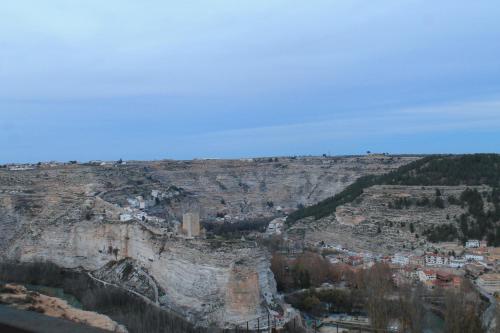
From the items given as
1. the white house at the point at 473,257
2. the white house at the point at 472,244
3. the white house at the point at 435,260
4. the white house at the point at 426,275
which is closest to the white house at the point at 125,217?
the white house at the point at 426,275

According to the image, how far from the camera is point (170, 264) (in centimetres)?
2553

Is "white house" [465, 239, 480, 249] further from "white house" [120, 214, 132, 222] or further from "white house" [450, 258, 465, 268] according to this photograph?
"white house" [120, 214, 132, 222]

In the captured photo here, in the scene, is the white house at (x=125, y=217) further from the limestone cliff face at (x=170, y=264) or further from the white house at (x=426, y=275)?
the white house at (x=426, y=275)

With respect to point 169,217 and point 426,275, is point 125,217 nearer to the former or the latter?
point 169,217

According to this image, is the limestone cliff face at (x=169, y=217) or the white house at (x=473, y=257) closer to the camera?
the limestone cliff face at (x=169, y=217)

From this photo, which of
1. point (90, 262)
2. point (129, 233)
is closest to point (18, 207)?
point (90, 262)

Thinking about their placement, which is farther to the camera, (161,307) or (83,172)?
(83,172)

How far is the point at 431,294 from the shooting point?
2447cm

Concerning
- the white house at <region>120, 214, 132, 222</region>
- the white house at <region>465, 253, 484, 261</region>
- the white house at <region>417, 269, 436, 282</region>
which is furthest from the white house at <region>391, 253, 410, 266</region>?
the white house at <region>120, 214, 132, 222</region>

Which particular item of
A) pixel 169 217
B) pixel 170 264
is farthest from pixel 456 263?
pixel 169 217

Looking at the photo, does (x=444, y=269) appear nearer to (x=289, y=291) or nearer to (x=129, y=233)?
(x=289, y=291)

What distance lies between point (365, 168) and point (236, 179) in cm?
1756

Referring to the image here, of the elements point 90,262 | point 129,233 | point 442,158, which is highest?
point 442,158

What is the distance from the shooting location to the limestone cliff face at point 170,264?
2048 centimetres
